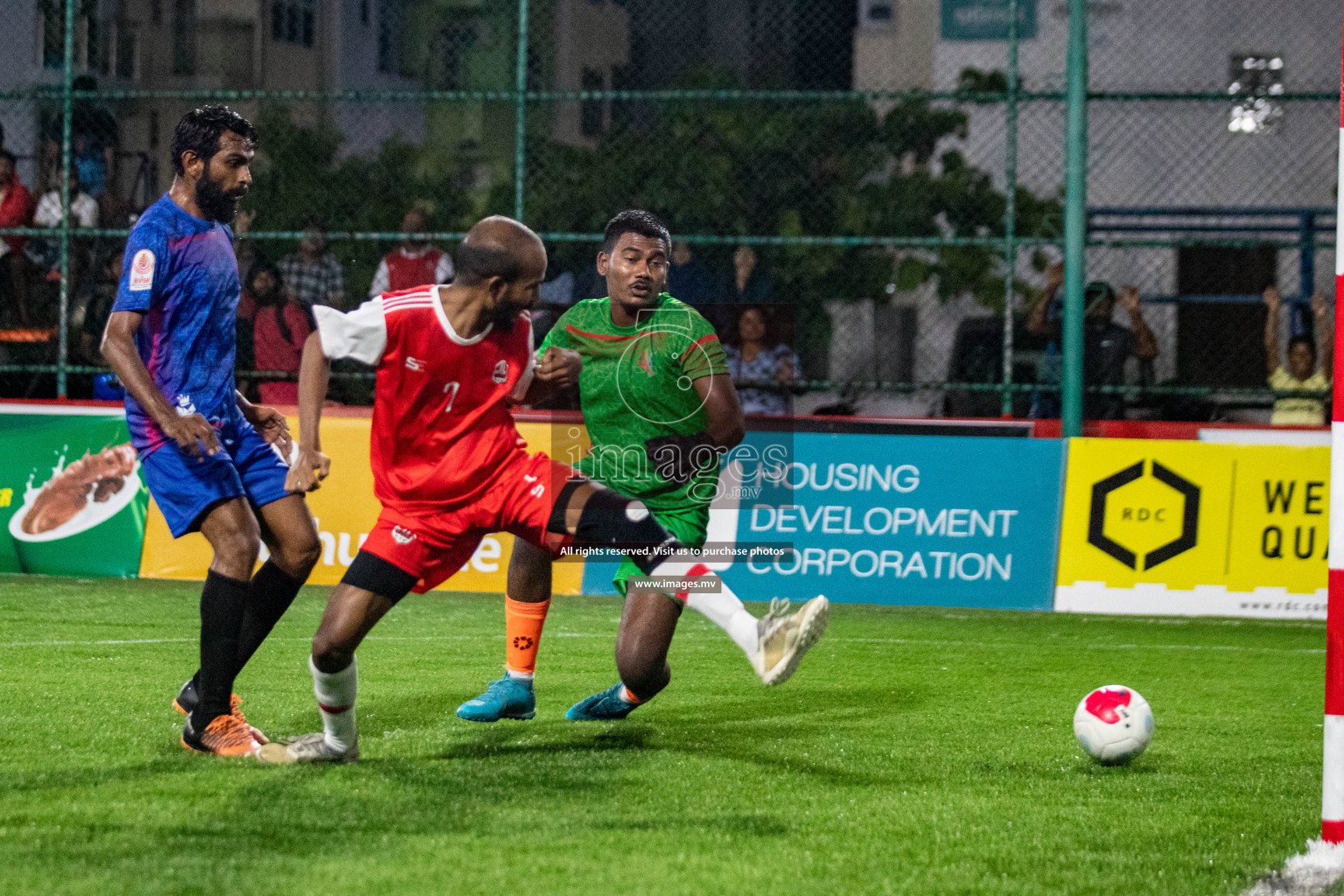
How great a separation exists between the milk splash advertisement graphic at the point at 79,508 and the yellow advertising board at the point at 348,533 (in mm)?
154

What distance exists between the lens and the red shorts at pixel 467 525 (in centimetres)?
468

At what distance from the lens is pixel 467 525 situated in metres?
4.73

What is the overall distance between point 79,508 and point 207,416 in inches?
214

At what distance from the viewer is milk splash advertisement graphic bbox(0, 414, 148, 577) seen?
32.6 ft

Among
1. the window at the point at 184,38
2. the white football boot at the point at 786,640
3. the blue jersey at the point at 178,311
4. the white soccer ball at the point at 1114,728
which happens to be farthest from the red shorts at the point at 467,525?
the window at the point at 184,38

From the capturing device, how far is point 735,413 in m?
5.53

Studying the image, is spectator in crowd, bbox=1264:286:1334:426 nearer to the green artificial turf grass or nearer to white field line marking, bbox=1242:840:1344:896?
the green artificial turf grass

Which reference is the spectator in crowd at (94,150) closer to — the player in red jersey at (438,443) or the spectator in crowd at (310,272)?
the spectator in crowd at (310,272)

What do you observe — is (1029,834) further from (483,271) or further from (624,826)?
(483,271)

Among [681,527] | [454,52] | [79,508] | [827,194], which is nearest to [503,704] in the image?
[681,527]

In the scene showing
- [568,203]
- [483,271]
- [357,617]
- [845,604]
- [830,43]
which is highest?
[830,43]

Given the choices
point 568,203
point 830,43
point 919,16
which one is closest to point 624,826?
point 568,203

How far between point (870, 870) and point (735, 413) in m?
2.15

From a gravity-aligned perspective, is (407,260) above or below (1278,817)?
above
